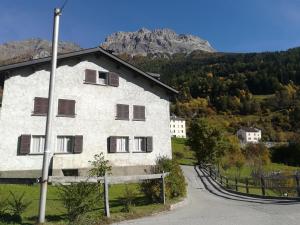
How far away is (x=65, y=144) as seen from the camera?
Result: 24.4 m

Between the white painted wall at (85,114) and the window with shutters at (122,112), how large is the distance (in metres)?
0.33

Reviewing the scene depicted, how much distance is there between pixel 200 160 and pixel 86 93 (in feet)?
69.9

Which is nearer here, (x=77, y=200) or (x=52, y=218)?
(x=77, y=200)

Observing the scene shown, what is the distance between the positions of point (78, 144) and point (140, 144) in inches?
221

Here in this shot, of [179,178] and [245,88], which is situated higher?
[245,88]

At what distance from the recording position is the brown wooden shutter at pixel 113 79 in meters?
27.1

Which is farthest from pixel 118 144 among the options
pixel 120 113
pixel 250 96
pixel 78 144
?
pixel 250 96

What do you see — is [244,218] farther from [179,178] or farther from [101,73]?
[101,73]

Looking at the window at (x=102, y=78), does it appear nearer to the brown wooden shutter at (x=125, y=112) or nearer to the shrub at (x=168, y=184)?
the brown wooden shutter at (x=125, y=112)

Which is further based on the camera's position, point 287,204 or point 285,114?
point 285,114

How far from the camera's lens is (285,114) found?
153625mm

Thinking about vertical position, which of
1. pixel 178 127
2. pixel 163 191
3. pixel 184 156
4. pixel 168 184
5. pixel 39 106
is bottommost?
pixel 163 191

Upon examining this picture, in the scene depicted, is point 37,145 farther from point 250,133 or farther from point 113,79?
point 250,133

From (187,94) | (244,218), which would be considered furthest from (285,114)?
(244,218)
